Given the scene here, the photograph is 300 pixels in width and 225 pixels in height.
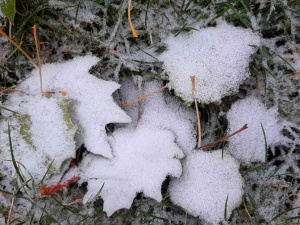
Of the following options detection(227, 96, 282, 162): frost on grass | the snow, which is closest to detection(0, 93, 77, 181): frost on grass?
the snow

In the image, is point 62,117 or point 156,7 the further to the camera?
point 156,7

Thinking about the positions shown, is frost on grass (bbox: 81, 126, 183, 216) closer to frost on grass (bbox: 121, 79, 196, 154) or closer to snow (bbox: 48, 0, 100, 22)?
frost on grass (bbox: 121, 79, 196, 154)

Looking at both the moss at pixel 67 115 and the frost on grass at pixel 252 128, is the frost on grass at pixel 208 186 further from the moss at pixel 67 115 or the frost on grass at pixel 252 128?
the moss at pixel 67 115

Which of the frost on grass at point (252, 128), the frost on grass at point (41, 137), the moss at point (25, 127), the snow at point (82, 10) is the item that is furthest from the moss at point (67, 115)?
the frost on grass at point (252, 128)

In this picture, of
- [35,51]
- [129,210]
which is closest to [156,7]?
[35,51]

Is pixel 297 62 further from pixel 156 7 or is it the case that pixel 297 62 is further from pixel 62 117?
pixel 62 117

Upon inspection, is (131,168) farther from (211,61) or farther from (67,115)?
(211,61)
